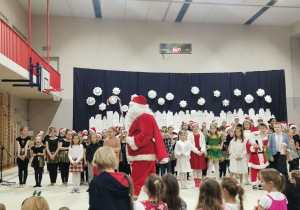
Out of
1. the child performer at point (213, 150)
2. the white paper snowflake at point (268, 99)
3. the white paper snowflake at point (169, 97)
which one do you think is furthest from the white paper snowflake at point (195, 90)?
the child performer at point (213, 150)

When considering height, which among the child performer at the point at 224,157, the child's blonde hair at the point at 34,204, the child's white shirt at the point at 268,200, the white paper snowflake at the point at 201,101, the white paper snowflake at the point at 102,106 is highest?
the white paper snowflake at the point at 201,101

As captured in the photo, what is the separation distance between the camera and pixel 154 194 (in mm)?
2564

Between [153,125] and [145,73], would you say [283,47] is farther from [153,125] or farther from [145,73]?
[153,125]

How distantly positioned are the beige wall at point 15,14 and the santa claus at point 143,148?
9733 mm

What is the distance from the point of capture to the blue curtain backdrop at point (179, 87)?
13.4 meters

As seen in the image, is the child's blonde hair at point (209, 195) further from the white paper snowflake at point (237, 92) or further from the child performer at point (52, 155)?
the white paper snowflake at point (237, 92)

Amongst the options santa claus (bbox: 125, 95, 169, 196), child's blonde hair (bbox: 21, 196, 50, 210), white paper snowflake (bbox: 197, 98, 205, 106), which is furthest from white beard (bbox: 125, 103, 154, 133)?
white paper snowflake (bbox: 197, 98, 205, 106)

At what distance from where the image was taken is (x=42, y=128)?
13891mm

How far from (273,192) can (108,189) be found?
159 cm

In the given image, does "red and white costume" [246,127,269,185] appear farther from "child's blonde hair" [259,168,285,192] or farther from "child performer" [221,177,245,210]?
"child performer" [221,177,245,210]

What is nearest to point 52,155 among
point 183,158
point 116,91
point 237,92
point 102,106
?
point 183,158

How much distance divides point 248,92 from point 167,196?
13.1 m

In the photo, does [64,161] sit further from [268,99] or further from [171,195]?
[268,99]

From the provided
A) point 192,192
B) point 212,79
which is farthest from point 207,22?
point 192,192
